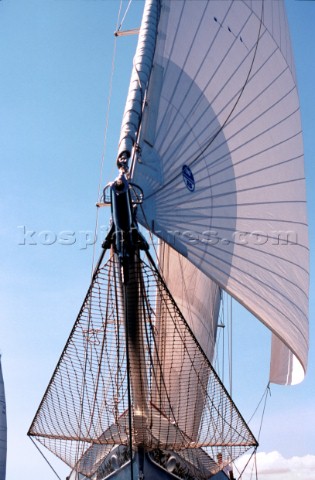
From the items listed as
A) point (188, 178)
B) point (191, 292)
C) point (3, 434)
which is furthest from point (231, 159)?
point (3, 434)

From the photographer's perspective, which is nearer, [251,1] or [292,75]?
[251,1]

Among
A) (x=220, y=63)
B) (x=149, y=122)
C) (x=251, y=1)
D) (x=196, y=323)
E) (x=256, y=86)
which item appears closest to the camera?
(x=149, y=122)

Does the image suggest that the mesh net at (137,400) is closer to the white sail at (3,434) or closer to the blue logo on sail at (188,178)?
the blue logo on sail at (188,178)

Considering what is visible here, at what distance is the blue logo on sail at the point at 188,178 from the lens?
8.44 m

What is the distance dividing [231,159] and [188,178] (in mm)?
1658

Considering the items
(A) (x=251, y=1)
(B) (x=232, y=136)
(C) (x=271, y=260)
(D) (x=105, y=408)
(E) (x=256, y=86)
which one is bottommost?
(D) (x=105, y=408)

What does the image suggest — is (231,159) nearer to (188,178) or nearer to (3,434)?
(188,178)

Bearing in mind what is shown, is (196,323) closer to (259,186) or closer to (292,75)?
(259,186)

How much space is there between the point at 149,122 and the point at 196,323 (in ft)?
23.3

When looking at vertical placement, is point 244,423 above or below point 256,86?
below

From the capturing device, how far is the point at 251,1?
11.9 meters

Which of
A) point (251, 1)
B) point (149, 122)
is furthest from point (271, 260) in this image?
point (251, 1)

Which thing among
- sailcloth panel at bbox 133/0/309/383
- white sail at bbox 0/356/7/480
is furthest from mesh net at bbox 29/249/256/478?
white sail at bbox 0/356/7/480

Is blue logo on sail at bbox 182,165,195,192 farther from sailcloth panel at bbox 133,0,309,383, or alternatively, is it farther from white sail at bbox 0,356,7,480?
white sail at bbox 0,356,7,480
